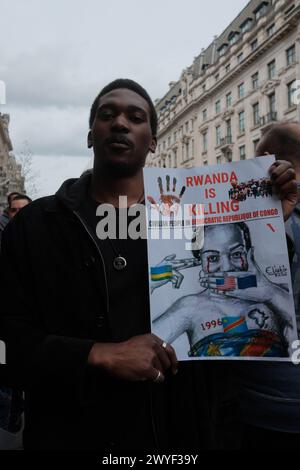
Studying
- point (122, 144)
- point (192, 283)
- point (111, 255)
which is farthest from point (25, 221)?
point (192, 283)

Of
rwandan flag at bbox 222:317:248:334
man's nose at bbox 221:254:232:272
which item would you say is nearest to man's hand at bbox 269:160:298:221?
man's nose at bbox 221:254:232:272

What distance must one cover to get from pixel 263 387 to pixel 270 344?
1.05 feet

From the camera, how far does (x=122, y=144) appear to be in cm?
152

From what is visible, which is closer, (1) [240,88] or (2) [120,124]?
(2) [120,124]

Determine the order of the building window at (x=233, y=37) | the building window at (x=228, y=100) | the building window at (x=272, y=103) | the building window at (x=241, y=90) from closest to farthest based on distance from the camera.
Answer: the building window at (x=272, y=103) < the building window at (x=241, y=90) < the building window at (x=228, y=100) < the building window at (x=233, y=37)

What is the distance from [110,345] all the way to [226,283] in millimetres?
407

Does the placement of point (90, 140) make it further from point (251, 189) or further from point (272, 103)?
point (272, 103)

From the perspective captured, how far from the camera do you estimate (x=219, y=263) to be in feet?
4.59

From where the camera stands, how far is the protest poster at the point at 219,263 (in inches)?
53.1

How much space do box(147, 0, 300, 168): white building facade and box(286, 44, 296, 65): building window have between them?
0.22 feet

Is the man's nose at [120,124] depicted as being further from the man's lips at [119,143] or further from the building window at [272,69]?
the building window at [272,69]

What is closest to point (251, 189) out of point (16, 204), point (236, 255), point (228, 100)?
→ point (236, 255)

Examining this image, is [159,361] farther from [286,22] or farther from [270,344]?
[286,22]

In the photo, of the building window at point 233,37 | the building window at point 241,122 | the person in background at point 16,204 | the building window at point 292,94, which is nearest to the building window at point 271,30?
the building window at point 292,94
